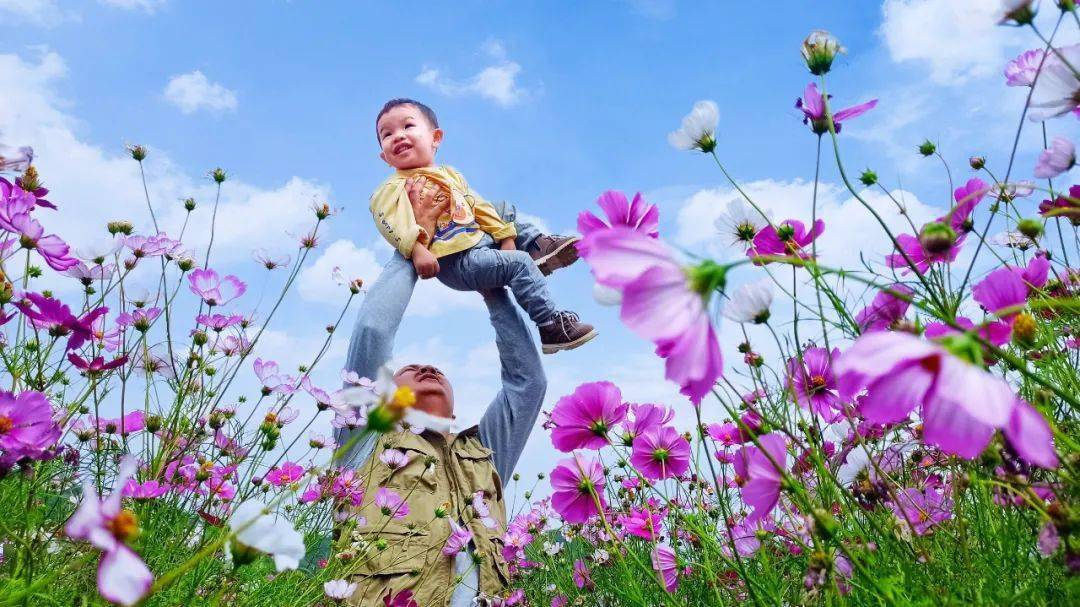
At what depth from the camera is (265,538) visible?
1.42 feet

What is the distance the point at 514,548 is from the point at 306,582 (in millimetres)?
611

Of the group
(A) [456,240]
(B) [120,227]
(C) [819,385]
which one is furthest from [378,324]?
(C) [819,385]

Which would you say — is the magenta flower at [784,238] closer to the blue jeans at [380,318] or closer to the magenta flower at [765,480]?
the magenta flower at [765,480]

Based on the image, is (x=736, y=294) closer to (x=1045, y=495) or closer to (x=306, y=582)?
(x=1045, y=495)

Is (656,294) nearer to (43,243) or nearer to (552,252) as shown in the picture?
(43,243)

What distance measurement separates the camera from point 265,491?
4.80ft

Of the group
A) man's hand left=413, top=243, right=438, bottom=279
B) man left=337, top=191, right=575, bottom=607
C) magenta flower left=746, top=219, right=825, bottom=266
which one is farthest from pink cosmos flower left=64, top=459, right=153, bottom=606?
man's hand left=413, top=243, right=438, bottom=279

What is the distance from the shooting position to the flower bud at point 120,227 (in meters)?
1.44

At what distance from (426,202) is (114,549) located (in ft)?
6.58

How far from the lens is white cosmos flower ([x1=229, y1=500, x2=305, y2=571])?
0.42 meters

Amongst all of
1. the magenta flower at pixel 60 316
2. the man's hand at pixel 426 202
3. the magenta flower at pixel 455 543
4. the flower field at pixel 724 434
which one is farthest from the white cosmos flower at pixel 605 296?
the man's hand at pixel 426 202

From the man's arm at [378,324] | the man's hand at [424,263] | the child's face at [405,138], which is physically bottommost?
the man's arm at [378,324]

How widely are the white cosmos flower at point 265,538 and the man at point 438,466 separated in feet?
3.30

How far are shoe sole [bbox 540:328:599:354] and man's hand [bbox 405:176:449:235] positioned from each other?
1.65ft
